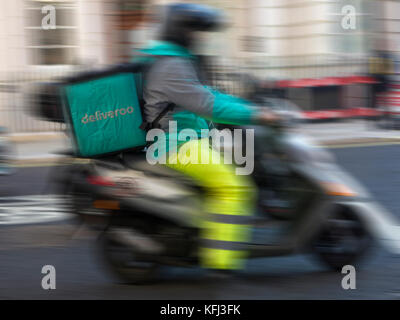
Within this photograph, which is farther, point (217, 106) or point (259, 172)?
point (259, 172)

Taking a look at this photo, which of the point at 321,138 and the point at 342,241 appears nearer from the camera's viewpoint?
the point at 342,241

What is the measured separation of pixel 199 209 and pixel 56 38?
12845 millimetres

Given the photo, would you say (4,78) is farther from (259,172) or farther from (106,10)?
(259,172)

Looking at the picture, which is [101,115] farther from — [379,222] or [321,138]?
[321,138]

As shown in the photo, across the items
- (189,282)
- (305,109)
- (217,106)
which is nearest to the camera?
(217,106)

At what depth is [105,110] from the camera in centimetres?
491

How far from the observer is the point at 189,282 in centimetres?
524

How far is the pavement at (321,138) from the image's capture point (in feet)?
43.5

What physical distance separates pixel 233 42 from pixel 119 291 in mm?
14017

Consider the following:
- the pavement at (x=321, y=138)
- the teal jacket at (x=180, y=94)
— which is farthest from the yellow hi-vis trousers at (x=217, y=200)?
the pavement at (x=321, y=138)

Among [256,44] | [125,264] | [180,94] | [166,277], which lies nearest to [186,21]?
[180,94]

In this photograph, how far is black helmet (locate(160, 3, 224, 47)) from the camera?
491 centimetres

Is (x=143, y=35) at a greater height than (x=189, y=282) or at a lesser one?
greater
